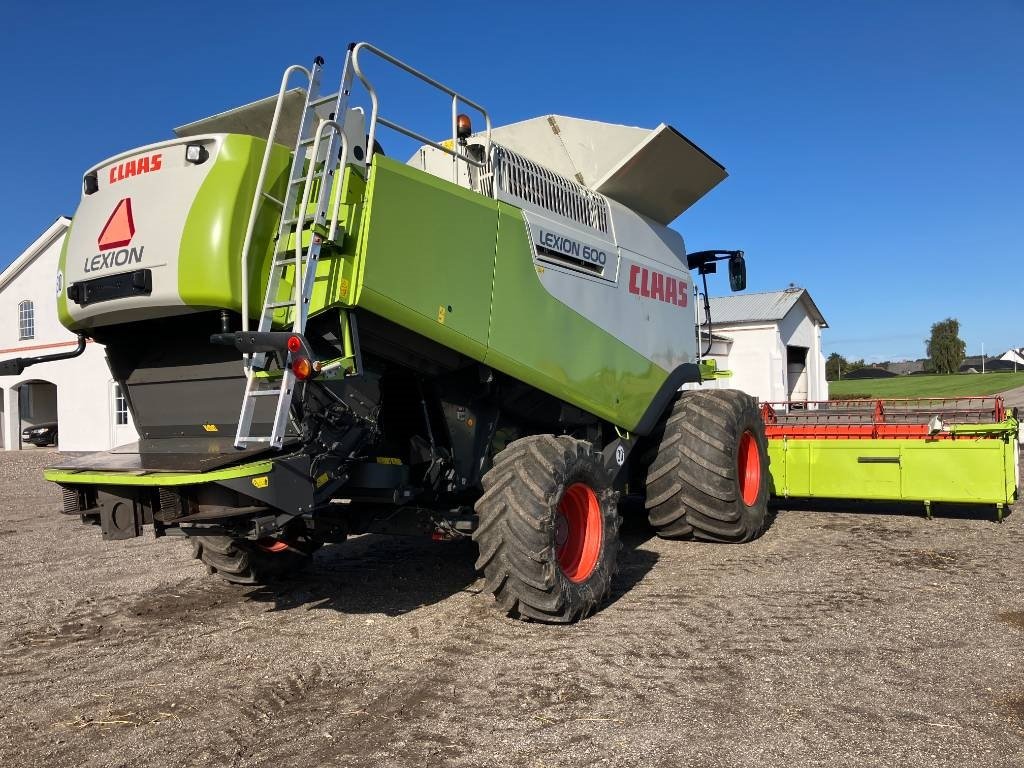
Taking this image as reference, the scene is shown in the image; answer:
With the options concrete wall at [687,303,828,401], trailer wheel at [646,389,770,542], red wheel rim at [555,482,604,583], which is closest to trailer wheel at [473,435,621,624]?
red wheel rim at [555,482,604,583]

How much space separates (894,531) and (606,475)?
3.90m

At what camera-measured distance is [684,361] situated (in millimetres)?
7668

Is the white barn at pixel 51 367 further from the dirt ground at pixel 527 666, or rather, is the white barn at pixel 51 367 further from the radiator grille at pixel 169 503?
the radiator grille at pixel 169 503

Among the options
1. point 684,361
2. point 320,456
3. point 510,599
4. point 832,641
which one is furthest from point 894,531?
point 320,456

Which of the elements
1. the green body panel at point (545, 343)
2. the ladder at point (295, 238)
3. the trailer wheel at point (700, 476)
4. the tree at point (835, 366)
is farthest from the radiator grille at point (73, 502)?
the tree at point (835, 366)

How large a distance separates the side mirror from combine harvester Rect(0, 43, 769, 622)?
250cm

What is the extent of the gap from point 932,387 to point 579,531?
186ft

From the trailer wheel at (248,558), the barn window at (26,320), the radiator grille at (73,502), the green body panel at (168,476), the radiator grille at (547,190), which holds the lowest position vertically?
the trailer wheel at (248,558)

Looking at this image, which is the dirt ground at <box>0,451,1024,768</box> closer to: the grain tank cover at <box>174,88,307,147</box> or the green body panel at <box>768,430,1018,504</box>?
the green body panel at <box>768,430,1018,504</box>

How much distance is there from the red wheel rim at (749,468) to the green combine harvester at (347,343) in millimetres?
1958

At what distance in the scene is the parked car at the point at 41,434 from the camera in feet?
79.1

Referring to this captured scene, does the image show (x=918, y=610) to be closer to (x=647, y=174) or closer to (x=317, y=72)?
(x=647, y=174)

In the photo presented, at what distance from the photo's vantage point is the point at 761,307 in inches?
1220

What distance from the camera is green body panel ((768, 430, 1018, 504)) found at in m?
7.87
